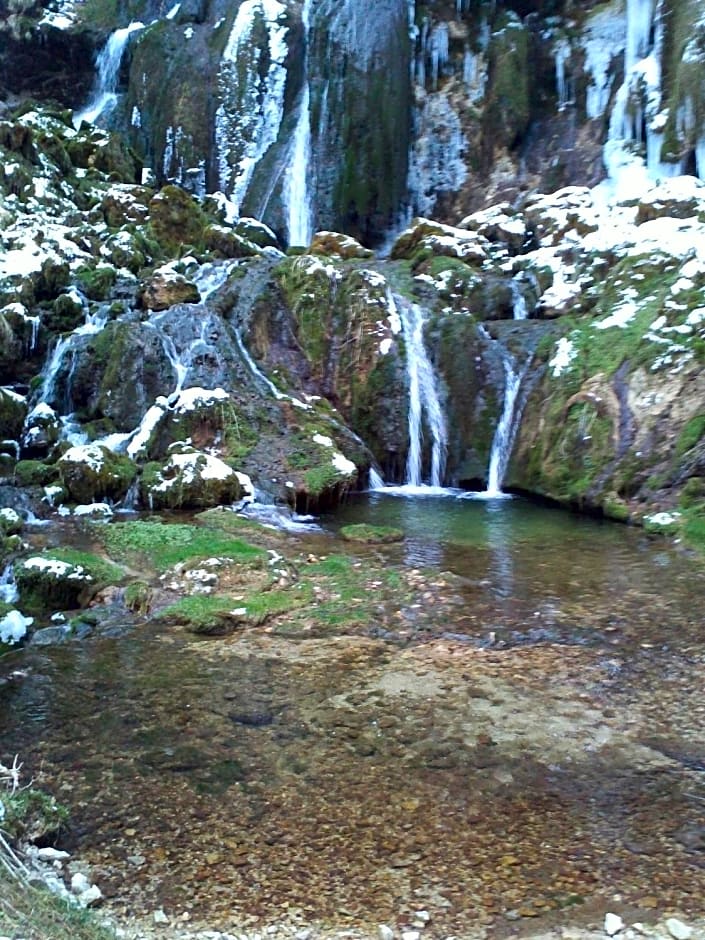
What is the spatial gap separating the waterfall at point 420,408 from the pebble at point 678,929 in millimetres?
13163

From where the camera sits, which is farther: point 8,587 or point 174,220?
point 174,220

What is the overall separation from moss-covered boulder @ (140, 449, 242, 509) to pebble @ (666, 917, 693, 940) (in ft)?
34.3

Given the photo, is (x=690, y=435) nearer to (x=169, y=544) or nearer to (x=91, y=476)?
(x=169, y=544)

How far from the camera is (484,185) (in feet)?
89.4

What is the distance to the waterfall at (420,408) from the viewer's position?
56.1 ft

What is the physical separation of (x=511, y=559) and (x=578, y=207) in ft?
44.9

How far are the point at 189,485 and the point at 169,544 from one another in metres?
3.00

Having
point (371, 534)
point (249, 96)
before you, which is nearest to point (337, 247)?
point (249, 96)

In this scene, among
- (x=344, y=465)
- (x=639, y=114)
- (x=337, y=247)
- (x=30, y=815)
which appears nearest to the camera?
(x=30, y=815)

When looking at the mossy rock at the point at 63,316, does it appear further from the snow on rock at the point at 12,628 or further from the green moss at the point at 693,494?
the green moss at the point at 693,494

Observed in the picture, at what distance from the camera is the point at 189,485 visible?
44.8ft

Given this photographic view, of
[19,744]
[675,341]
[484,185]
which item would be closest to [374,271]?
[675,341]

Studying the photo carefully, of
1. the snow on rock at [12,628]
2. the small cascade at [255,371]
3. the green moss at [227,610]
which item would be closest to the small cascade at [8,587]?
the snow on rock at [12,628]

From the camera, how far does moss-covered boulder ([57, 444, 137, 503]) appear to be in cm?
1373
